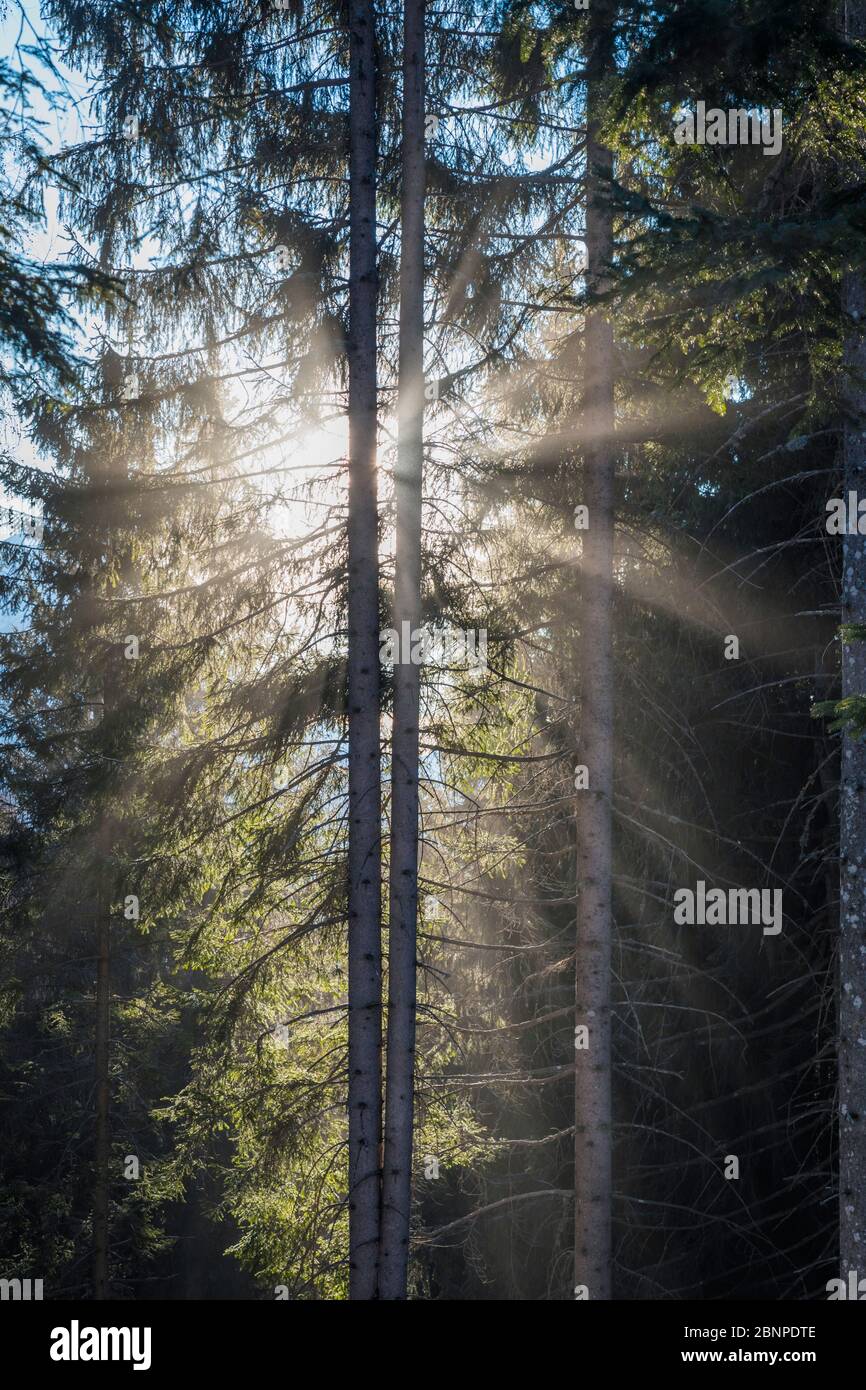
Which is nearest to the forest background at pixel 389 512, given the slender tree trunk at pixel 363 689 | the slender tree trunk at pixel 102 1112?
the slender tree trunk at pixel 363 689

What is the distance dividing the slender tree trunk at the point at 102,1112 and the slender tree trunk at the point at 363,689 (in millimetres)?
6322

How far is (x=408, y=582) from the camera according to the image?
27.1 feet

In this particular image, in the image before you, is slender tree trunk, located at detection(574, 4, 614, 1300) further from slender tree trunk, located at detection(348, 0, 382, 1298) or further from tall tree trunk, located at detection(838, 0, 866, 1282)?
tall tree trunk, located at detection(838, 0, 866, 1282)

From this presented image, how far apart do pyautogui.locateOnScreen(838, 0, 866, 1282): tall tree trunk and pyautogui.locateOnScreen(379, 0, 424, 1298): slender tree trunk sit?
287 cm

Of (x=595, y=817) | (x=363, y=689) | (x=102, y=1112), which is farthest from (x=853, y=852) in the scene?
(x=102, y=1112)

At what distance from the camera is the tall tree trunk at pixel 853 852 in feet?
24.2

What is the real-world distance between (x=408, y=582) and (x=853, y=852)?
350cm

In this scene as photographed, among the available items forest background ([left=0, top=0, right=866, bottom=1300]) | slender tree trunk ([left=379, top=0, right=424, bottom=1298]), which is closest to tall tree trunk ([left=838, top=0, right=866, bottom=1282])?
forest background ([left=0, top=0, right=866, bottom=1300])

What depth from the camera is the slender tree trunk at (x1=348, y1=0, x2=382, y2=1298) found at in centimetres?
784

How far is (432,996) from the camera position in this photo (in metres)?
9.99

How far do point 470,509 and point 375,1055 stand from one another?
4049 mm
